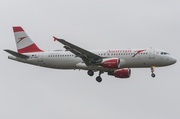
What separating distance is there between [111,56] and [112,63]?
2012mm

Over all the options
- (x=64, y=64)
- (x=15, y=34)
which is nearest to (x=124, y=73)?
(x=64, y=64)

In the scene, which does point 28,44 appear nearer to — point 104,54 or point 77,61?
point 77,61

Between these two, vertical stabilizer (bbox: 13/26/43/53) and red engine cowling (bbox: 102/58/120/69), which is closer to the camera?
red engine cowling (bbox: 102/58/120/69)

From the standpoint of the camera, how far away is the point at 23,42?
56.1 m

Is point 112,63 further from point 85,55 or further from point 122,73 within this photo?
point 122,73

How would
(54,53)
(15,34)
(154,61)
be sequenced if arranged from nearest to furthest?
(154,61) → (54,53) → (15,34)

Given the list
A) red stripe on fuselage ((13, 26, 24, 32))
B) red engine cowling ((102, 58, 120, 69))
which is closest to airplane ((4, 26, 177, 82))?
red engine cowling ((102, 58, 120, 69))

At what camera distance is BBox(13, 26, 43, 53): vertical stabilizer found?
55.2 meters

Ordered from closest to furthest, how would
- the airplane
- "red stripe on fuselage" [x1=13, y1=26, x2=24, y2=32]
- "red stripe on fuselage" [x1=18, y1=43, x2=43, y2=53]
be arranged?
the airplane
"red stripe on fuselage" [x1=18, y1=43, x2=43, y2=53]
"red stripe on fuselage" [x1=13, y1=26, x2=24, y2=32]

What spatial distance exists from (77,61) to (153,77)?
1068 cm

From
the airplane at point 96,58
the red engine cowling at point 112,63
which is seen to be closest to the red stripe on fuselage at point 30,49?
the airplane at point 96,58

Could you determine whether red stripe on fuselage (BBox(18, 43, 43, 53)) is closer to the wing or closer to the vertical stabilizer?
the vertical stabilizer

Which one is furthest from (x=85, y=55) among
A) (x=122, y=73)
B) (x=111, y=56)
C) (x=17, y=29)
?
(x=17, y=29)

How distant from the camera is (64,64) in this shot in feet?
170
